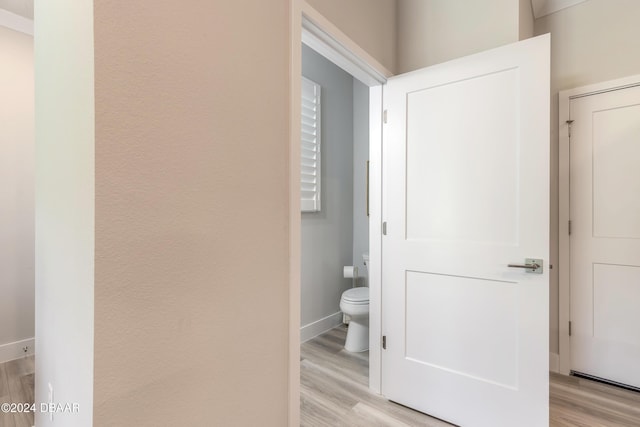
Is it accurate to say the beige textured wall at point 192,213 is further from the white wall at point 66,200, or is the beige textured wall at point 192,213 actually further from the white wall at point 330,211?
the white wall at point 330,211

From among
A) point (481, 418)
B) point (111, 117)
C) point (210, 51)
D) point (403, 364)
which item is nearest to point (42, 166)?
point (111, 117)

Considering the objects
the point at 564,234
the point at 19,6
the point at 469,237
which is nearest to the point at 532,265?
the point at 469,237

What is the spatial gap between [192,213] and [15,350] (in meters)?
2.78

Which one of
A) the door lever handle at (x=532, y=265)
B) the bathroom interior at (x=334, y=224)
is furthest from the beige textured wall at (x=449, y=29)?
the door lever handle at (x=532, y=265)

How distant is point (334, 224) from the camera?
10.2 feet

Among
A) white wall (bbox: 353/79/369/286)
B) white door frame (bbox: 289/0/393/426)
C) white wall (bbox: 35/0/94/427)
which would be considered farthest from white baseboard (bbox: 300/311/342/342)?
white wall (bbox: 35/0/94/427)

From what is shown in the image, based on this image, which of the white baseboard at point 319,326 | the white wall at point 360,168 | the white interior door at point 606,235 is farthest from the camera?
the white wall at point 360,168

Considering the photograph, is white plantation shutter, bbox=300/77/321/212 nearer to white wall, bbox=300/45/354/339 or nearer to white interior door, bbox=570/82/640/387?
white wall, bbox=300/45/354/339

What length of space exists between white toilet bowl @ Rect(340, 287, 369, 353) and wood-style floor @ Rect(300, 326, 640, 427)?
221 mm

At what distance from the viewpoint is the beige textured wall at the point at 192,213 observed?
0.74 meters

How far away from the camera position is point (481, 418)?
1610mm

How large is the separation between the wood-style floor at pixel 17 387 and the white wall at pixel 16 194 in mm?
152

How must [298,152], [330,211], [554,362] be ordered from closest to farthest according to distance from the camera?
[298,152], [554,362], [330,211]

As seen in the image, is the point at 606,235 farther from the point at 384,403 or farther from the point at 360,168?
the point at 360,168
